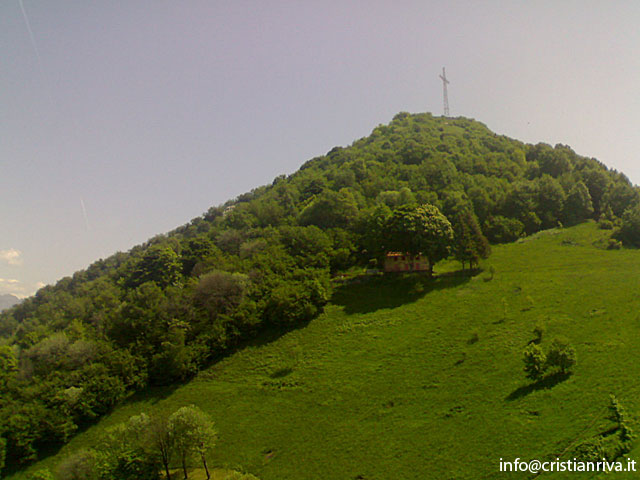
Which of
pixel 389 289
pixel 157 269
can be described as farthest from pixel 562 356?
pixel 157 269

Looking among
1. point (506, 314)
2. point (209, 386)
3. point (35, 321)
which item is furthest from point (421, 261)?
point (35, 321)

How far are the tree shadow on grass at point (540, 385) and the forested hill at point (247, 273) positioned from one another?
32488 millimetres

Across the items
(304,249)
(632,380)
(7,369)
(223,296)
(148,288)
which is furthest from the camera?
(304,249)

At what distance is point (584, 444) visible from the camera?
2375 centimetres

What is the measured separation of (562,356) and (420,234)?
33197mm

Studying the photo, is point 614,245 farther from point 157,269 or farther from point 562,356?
point 157,269

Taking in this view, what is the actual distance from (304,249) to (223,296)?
21661 mm

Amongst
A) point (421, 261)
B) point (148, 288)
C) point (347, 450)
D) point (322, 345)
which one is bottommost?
point (347, 450)

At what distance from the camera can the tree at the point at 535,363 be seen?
33719mm

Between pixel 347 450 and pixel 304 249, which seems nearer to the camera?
pixel 347 450

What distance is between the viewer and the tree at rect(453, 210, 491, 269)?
6631 cm

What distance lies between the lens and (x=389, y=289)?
212 ft

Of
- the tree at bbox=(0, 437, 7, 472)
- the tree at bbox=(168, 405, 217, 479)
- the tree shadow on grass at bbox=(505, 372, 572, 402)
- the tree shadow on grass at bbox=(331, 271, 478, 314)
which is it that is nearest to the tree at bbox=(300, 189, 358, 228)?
the tree shadow on grass at bbox=(331, 271, 478, 314)

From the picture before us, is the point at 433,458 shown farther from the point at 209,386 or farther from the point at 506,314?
the point at 209,386
